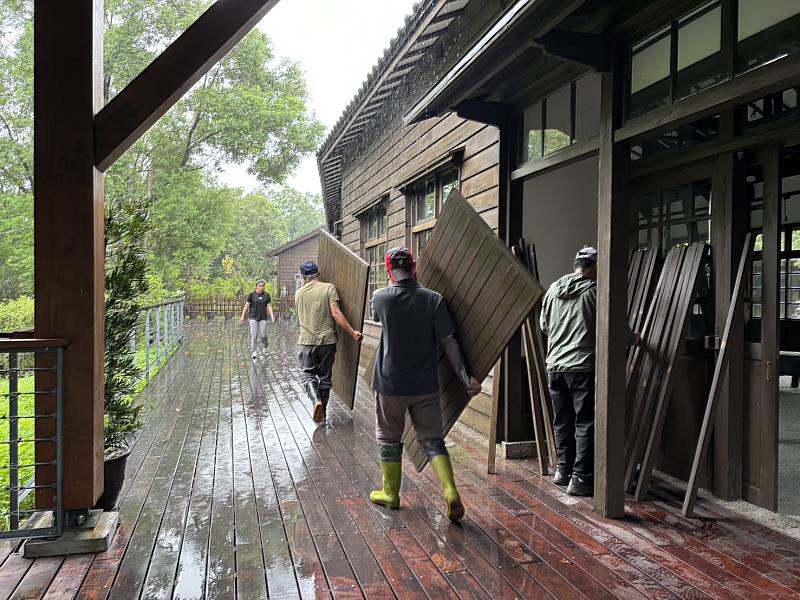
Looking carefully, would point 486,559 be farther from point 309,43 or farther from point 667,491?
point 309,43

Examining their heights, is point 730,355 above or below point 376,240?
below

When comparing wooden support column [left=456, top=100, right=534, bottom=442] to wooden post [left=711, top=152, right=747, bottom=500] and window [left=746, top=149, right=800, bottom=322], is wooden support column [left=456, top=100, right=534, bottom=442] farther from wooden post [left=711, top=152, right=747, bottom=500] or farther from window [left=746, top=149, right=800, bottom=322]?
window [left=746, top=149, right=800, bottom=322]

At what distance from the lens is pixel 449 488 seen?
12.0 feet

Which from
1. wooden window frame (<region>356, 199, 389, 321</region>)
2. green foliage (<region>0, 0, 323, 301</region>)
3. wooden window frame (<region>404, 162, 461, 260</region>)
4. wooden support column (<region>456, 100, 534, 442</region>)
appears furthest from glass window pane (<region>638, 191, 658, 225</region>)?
green foliage (<region>0, 0, 323, 301</region>)

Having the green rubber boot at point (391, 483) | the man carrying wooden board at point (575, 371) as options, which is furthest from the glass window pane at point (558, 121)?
the green rubber boot at point (391, 483)

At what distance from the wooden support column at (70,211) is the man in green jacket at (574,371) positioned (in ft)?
9.75

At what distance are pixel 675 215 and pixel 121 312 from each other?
383 centimetres

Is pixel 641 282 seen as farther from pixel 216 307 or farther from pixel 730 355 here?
pixel 216 307

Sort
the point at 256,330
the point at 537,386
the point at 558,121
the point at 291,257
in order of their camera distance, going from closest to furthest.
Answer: the point at 558,121
the point at 537,386
the point at 256,330
the point at 291,257

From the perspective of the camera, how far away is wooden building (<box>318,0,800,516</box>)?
333 cm

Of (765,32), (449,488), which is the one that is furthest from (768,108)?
(449,488)

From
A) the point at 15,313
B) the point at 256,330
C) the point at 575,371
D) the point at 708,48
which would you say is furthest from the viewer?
the point at 15,313

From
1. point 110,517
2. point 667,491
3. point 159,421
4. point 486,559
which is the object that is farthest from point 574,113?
point 159,421

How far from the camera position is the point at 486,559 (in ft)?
10.4
